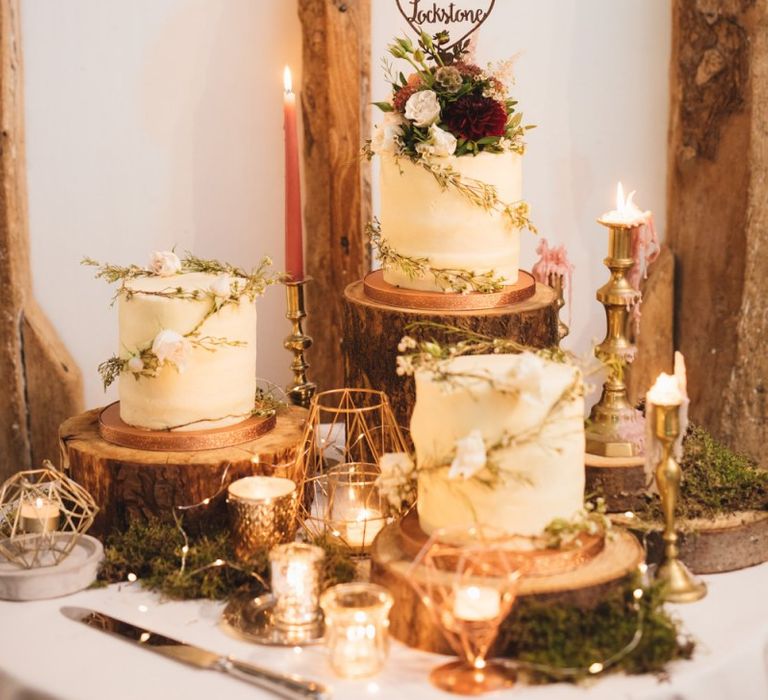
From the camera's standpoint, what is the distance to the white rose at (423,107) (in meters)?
2.04

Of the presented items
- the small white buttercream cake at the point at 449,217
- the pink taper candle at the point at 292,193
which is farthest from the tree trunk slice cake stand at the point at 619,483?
the pink taper candle at the point at 292,193

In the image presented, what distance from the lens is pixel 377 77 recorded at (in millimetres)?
3000

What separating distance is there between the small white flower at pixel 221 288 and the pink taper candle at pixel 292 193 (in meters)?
0.41

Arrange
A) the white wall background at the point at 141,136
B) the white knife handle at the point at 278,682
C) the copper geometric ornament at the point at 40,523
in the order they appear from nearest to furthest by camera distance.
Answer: the white knife handle at the point at 278,682 → the copper geometric ornament at the point at 40,523 → the white wall background at the point at 141,136

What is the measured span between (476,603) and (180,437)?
2.18ft

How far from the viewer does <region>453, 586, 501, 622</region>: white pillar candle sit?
4.91ft

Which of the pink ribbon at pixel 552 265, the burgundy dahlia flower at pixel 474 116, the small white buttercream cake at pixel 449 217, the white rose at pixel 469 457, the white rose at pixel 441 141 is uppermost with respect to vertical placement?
the burgundy dahlia flower at pixel 474 116

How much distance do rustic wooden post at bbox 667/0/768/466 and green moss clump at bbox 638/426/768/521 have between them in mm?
878

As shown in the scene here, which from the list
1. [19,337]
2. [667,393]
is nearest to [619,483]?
[667,393]

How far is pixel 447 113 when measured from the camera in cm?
206

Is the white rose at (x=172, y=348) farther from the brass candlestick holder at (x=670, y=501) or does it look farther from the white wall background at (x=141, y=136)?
the white wall background at (x=141, y=136)

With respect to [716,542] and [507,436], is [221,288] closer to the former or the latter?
[507,436]

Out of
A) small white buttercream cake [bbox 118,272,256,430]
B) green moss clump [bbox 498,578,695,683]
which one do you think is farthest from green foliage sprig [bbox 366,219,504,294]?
green moss clump [bbox 498,578,695,683]

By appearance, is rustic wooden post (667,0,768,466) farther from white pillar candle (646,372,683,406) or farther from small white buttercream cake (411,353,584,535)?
small white buttercream cake (411,353,584,535)
